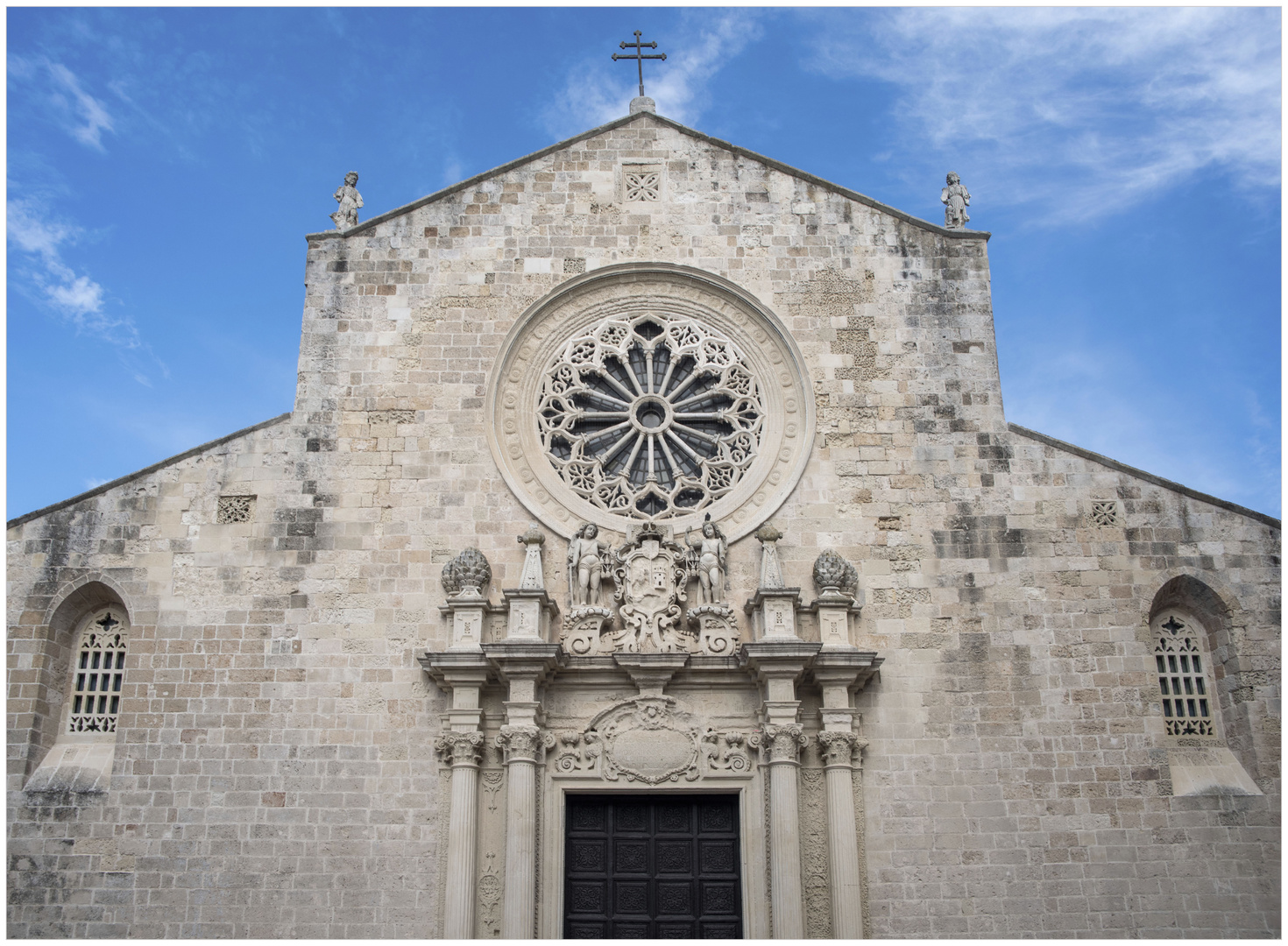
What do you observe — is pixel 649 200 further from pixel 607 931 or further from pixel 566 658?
pixel 607 931

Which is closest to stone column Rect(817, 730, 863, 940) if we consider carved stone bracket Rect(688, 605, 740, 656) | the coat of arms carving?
carved stone bracket Rect(688, 605, 740, 656)

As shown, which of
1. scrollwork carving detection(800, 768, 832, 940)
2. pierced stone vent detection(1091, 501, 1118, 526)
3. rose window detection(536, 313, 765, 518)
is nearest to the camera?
scrollwork carving detection(800, 768, 832, 940)

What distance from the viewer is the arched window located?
11.8m

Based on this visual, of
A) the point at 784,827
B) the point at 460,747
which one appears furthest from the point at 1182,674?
the point at 460,747

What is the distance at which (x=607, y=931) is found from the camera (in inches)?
432

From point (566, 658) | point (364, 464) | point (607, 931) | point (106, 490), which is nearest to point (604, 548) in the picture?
point (566, 658)

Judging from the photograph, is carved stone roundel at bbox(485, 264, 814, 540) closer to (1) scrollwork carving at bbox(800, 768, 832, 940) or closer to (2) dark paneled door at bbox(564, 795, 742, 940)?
(1) scrollwork carving at bbox(800, 768, 832, 940)

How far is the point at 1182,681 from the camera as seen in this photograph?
11.9 m

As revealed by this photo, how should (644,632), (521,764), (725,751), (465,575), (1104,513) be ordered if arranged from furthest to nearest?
1. (1104,513)
2. (465,575)
3. (644,632)
4. (725,751)
5. (521,764)

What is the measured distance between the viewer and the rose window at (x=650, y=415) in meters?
12.8

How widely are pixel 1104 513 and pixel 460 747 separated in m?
7.33

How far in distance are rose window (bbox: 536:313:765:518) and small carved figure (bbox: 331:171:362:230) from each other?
313cm

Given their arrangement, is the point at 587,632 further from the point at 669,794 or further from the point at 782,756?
the point at 782,756

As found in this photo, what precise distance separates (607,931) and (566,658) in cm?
268
